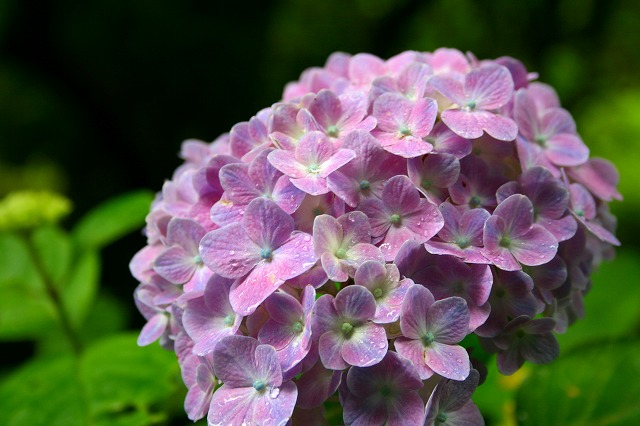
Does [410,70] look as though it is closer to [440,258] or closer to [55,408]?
[440,258]

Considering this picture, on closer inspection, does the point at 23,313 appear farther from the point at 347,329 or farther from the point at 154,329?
the point at 347,329

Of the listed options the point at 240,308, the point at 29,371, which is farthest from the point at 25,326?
the point at 240,308

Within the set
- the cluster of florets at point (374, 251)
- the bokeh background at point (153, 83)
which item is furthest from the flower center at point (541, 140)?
the bokeh background at point (153, 83)

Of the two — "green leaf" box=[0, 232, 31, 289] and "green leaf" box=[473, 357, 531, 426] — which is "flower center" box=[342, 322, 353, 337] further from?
"green leaf" box=[0, 232, 31, 289]

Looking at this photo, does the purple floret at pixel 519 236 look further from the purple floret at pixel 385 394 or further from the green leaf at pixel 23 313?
the green leaf at pixel 23 313

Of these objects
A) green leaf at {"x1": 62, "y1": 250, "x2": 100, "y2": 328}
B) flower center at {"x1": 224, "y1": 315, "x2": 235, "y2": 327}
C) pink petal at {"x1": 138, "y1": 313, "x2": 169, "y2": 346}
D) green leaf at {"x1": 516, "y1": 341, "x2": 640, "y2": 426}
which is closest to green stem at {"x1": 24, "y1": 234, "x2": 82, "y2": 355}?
green leaf at {"x1": 62, "y1": 250, "x2": 100, "y2": 328}

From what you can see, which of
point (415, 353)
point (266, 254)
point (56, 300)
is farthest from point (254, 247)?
point (56, 300)
